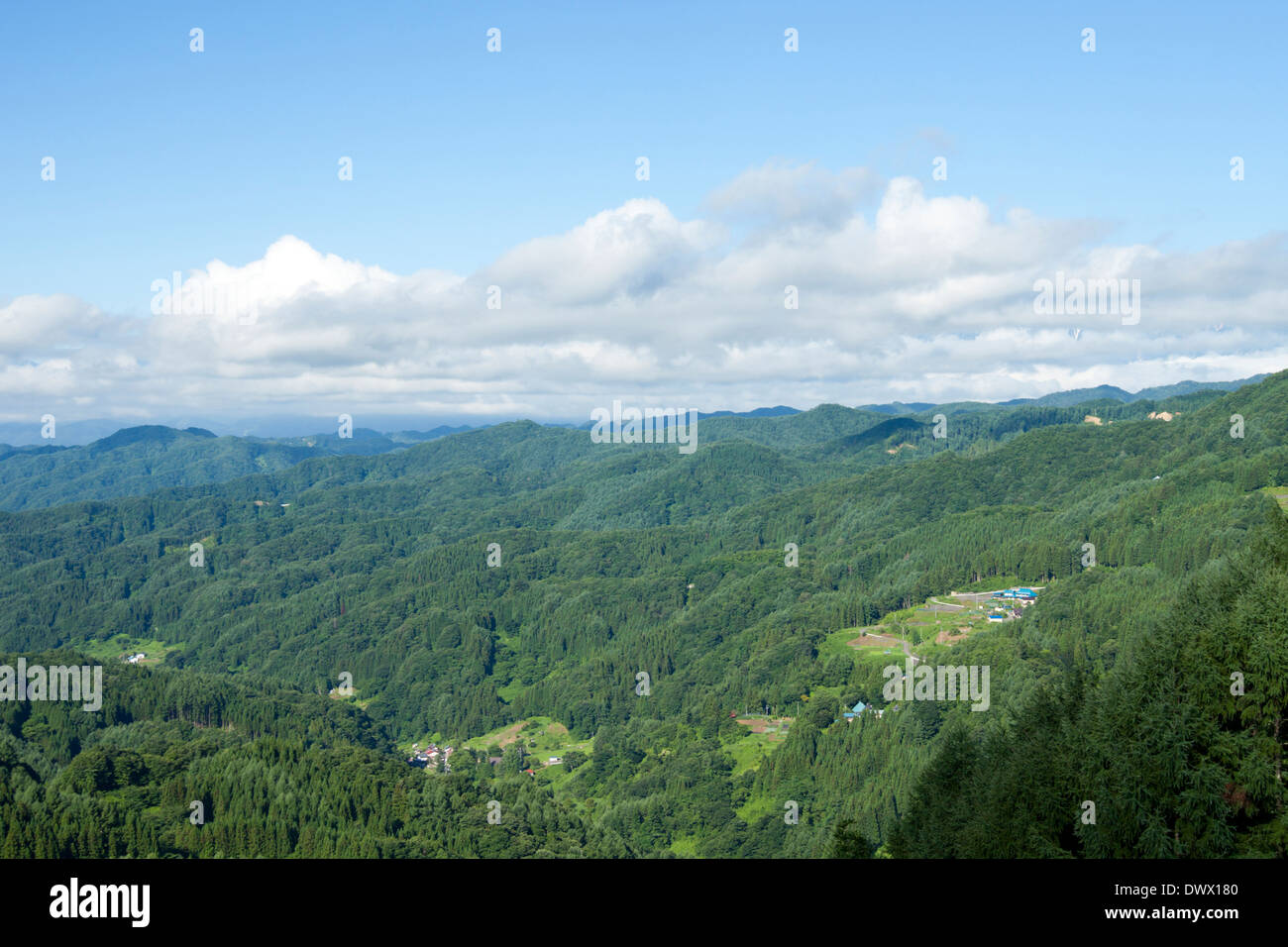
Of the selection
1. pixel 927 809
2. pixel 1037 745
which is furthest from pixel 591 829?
pixel 1037 745

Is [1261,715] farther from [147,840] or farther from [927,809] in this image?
[147,840]

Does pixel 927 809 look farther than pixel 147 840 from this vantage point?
No

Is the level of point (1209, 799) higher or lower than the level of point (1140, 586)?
higher

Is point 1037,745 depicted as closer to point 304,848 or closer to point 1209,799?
point 1209,799
